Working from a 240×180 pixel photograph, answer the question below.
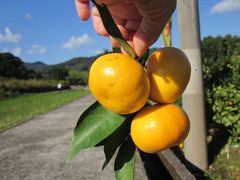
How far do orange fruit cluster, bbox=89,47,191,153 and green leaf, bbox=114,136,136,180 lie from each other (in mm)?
40

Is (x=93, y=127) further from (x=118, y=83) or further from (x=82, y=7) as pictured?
(x=82, y=7)

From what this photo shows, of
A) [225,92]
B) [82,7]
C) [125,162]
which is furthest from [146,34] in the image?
[225,92]

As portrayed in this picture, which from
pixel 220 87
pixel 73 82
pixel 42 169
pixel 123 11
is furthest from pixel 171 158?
pixel 73 82

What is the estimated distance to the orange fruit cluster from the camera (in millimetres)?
925

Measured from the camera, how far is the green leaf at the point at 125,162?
102 centimetres

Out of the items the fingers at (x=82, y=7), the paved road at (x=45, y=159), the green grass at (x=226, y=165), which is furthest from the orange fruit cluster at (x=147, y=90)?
the green grass at (x=226, y=165)

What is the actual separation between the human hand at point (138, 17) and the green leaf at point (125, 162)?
251 mm

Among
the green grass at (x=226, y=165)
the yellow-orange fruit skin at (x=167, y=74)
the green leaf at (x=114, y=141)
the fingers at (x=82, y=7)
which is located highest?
the fingers at (x=82, y=7)

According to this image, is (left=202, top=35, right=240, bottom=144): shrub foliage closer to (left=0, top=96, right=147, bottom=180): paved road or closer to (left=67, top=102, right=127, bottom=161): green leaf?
(left=0, top=96, right=147, bottom=180): paved road

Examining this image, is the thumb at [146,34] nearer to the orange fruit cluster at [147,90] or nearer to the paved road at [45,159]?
the orange fruit cluster at [147,90]

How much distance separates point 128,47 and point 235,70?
7551mm

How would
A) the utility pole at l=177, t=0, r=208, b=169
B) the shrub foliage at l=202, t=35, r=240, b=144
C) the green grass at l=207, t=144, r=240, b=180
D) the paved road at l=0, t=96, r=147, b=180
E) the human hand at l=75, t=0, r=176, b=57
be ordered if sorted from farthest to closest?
the shrub foliage at l=202, t=35, r=240, b=144, the green grass at l=207, t=144, r=240, b=180, the utility pole at l=177, t=0, r=208, b=169, the paved road at l=0, t=96, r=147, b=180, the human hand at l=75, t=0, r=176, b=57

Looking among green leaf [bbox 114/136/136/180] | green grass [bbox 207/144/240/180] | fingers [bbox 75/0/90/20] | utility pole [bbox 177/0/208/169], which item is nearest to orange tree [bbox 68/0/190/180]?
green leaf [bbox 114/136/136/180]

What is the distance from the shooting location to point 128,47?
100 centimetres
